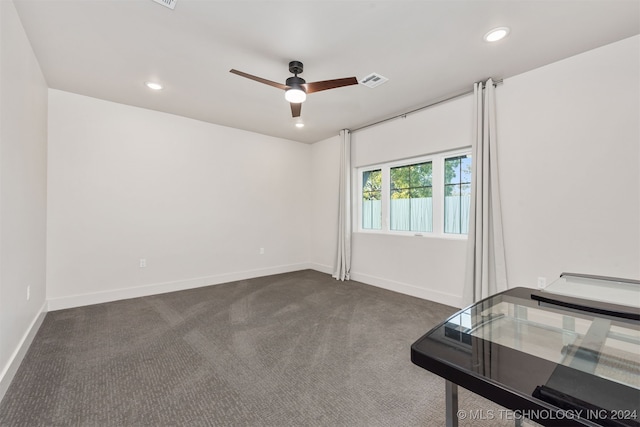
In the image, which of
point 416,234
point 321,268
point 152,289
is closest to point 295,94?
point 416,234

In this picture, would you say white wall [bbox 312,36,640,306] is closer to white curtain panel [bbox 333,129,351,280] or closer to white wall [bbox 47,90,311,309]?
white curtain panel [bbox 333,129,351,280]

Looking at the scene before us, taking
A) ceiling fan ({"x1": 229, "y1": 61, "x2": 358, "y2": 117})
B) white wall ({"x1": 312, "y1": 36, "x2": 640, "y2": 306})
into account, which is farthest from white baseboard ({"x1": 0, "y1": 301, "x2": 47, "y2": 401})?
white wall ({"x1": 312, "y1": 36, "x2": 640, "y2": 306})

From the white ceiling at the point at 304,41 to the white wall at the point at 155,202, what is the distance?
23.3 inches

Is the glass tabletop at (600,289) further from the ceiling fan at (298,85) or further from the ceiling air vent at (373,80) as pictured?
the ceiling air vent at (373,80)

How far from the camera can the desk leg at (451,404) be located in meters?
0.92

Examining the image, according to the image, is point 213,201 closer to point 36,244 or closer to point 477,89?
point 36,244

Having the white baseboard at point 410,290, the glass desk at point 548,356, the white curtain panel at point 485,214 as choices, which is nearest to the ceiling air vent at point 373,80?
the white curtain panel at point 485,214

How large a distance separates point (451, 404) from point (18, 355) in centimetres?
300

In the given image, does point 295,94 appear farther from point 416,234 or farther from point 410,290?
point 410,290

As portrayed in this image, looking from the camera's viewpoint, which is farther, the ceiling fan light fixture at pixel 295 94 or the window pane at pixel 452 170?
the window pane at pixel 452 170

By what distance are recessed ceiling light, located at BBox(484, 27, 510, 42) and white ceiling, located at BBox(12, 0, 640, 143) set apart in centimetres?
5

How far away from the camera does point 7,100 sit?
1.90 metres

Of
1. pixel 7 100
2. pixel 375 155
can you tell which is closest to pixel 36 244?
pixel 7 100

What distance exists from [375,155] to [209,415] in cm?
388
